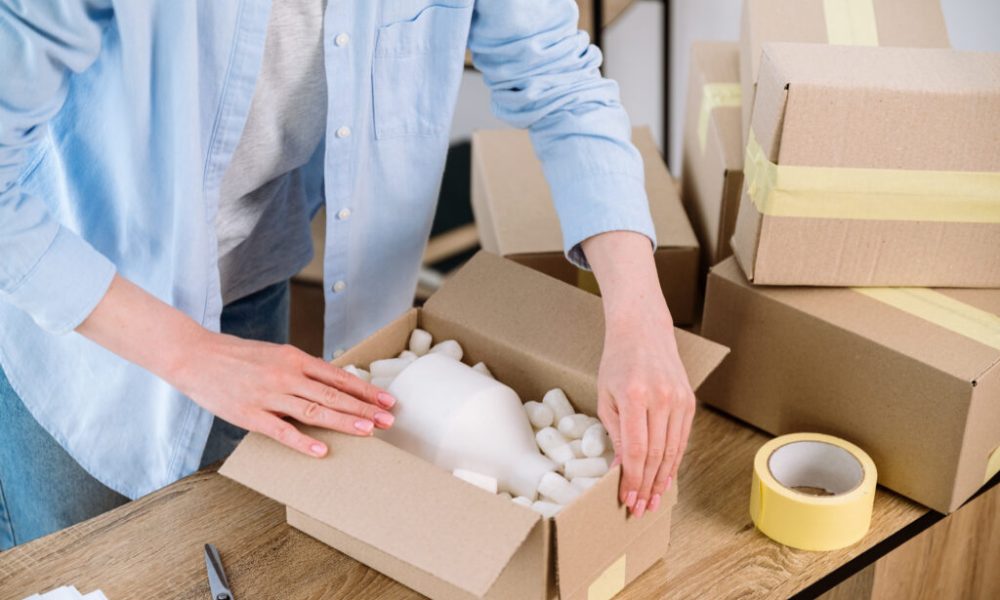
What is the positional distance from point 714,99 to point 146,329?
833 mm

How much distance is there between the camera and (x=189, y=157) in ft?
3.62

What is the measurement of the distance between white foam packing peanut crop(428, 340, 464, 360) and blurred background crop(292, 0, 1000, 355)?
1.42 metres

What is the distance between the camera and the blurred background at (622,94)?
8.12 feet

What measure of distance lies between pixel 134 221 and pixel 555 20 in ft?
1.70

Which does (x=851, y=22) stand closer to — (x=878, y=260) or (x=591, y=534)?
(x=878, y=260)

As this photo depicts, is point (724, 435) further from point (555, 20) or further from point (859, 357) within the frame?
point (555, 20)

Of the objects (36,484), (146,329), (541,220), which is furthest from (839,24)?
(36,484)

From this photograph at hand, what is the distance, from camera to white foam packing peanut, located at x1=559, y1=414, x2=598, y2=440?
42.1 inches

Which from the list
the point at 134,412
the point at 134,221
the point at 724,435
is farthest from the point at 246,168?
the point at 724,435

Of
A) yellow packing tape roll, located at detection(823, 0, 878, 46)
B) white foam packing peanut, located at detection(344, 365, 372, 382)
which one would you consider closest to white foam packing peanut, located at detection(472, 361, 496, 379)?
white foam packing peanut, located at detection(344, 365, 372, 382)

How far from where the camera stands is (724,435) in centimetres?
126

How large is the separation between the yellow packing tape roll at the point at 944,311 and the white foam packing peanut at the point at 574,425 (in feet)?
1.15

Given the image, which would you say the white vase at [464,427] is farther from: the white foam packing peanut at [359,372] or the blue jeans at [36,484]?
the blue jeans at [36,484]

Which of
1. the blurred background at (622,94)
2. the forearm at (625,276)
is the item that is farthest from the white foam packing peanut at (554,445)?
Result: the blurred background at (622,94)
